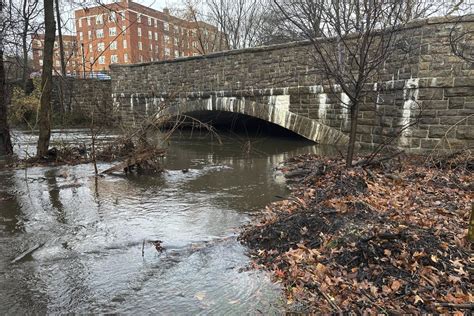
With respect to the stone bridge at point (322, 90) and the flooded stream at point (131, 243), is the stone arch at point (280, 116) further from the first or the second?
the flooded stream at point (131, 243)

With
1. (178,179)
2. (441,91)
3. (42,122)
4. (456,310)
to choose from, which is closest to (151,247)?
(456,310)

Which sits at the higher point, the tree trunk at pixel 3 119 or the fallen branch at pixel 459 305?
the tree trunk at pixel 3 119

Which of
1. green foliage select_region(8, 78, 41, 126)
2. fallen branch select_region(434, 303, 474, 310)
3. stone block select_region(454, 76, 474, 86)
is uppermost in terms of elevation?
stone block select_region(454, 76, 474, 86)

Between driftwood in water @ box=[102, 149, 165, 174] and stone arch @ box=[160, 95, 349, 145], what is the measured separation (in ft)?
8.28

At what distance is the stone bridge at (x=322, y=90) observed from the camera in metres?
8.52

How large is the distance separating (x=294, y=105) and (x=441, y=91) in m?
4.68

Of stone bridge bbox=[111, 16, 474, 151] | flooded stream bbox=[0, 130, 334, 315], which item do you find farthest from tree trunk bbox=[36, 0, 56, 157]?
Result: stone bridge bbox=[111, 16, 474, 151]

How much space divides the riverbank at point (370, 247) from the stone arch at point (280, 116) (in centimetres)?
617

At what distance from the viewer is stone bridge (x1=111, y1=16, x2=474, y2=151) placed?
8.52 m

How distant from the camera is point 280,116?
12930 millimetres

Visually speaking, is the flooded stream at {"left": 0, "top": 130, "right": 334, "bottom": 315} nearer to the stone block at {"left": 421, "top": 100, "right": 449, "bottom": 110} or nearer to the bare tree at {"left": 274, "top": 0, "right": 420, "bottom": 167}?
the bare tree at {"left": 274, "top": 0, "right": 420, "bottom": 167}

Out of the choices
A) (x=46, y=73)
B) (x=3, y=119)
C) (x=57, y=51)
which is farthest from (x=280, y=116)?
(x=57, y=51)

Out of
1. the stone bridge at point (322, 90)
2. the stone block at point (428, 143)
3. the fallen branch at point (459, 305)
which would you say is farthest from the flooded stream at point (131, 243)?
the stone block at point (428, 143)

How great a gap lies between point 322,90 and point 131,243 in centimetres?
871
